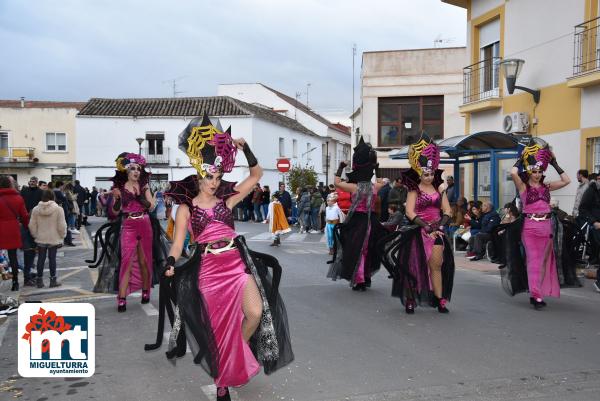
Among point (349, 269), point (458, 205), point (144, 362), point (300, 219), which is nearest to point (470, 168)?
point (458, 205)

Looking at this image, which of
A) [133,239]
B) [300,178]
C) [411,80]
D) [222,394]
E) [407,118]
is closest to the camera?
[222,394]

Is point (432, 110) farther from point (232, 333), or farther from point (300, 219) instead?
point (232, 333)

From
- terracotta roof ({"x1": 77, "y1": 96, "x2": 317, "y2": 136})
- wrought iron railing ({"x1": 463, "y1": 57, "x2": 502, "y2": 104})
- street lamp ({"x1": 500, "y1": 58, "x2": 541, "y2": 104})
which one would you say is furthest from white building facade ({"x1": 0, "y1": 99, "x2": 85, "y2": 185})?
street lamp ({"x1": 500, "y1": 58, "x2": 541, "y2": 104})

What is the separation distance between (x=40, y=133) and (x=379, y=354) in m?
49.0

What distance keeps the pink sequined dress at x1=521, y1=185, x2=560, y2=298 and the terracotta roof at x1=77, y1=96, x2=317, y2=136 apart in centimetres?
3406

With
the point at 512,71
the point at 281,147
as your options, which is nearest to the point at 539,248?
the point at 512,71

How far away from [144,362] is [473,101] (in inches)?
612

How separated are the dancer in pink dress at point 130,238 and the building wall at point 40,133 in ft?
142

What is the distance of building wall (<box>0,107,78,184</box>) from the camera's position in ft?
162

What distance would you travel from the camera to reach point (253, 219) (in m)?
29.0

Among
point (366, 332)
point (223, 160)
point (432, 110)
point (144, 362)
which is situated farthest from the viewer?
point (432, 110)

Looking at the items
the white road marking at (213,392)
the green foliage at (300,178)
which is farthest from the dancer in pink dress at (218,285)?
the green foliage at (300,178)

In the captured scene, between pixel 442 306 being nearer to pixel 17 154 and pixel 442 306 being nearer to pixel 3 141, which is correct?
pixel 17 154

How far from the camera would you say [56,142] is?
4994 centimetres
